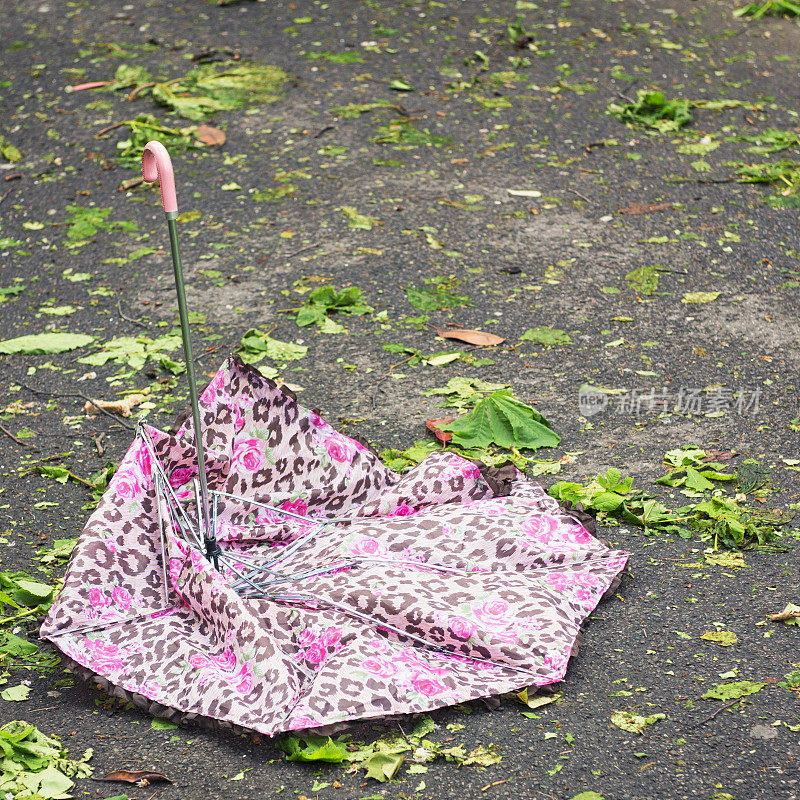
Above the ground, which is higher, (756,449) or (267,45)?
(267,45)

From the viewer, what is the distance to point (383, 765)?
1985mm

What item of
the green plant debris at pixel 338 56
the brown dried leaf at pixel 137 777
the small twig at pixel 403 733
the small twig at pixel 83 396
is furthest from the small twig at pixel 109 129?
the small twig at pixel 403 733

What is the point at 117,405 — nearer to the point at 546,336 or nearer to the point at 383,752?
the point at 546,336

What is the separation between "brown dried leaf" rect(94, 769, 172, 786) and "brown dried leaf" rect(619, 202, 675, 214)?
3705 mm

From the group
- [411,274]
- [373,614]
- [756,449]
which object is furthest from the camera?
[411,274]

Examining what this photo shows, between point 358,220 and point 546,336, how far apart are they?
1.42 metres

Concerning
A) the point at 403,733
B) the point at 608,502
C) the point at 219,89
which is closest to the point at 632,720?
the point at 403,733

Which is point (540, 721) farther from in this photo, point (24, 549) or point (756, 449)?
point (24, 549)

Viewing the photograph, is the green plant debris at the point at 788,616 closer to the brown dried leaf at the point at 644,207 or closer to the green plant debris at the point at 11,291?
the brown dried leaf at the point at 644,207

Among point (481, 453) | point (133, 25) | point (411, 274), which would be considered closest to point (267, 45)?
point (133, 25)

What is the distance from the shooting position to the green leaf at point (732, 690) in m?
2.15

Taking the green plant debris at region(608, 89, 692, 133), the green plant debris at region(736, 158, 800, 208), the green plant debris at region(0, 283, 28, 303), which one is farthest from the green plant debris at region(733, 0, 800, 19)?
the green plant debris at region(0, 283, 28, 303)

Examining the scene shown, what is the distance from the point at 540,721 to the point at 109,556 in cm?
117

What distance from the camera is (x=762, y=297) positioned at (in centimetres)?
400
